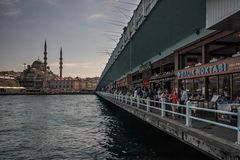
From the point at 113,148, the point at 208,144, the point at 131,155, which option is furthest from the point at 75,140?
the point at 208,144

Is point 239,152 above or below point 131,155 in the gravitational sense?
above

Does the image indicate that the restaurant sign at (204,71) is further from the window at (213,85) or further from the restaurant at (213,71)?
the window at (213,85)

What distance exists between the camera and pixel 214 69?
16672mm

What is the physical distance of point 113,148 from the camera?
15.3 m

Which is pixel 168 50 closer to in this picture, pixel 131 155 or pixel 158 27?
pixel 158 27

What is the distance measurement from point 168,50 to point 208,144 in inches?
696

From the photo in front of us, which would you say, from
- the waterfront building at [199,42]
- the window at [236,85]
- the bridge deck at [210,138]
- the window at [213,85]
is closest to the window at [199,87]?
the waterfront building at [199,42]

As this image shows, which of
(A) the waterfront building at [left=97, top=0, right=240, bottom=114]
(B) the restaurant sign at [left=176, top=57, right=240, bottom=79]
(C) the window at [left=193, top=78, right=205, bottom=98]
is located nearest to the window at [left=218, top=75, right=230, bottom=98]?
(A) the waterfront building at [left=97, top=0, right=240, bottom=114]

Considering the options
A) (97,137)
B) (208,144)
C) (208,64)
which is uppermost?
(208,64)

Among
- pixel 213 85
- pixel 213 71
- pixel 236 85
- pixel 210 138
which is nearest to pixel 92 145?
pixel 213 71

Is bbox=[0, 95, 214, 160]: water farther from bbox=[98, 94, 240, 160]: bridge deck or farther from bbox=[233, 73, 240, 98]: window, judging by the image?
bbox=[233, 73, 240, 98]: window

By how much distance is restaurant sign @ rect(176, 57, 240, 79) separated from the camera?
14.7 m

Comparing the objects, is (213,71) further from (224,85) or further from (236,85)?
(236,85)

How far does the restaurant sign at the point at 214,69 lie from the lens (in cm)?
1470
